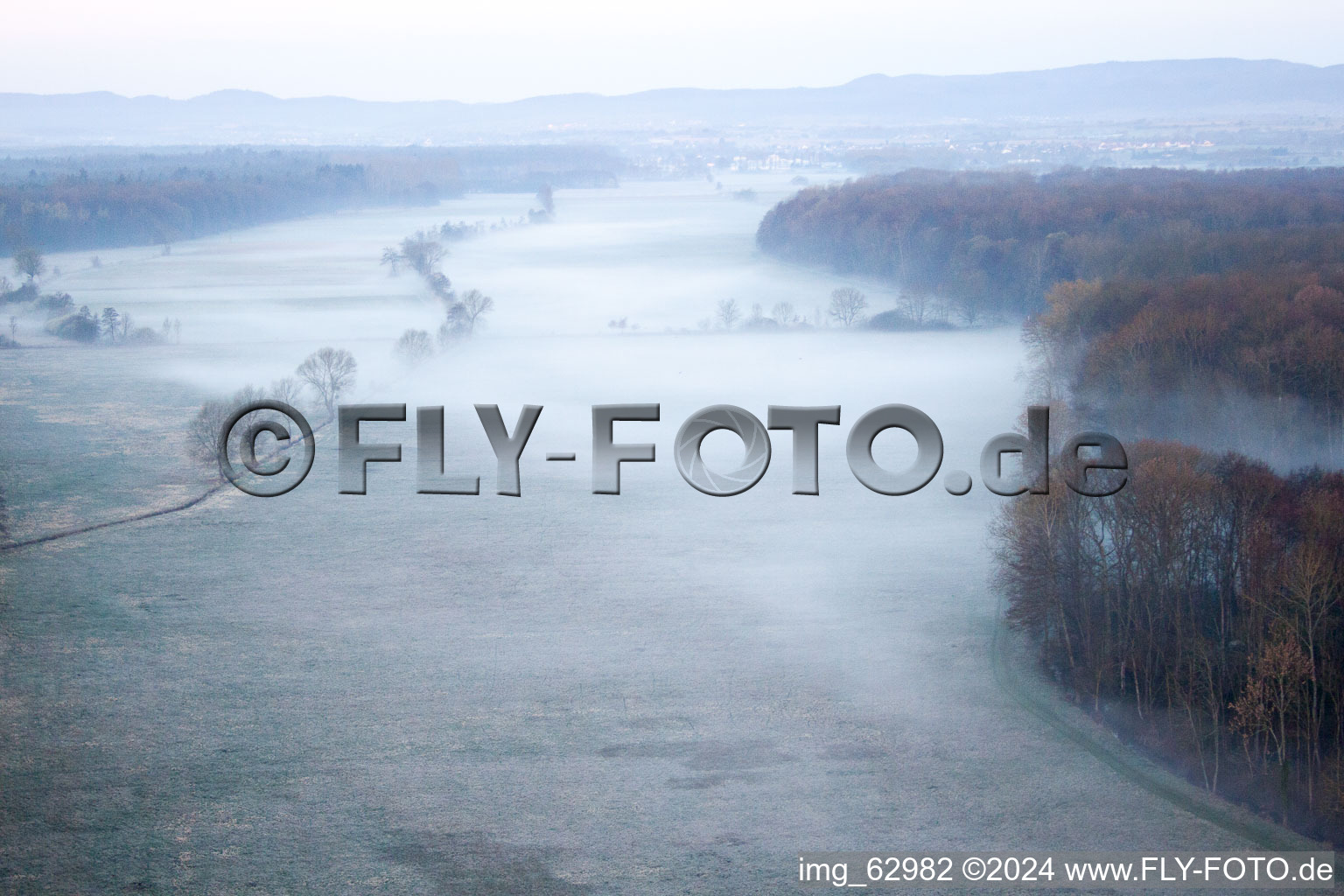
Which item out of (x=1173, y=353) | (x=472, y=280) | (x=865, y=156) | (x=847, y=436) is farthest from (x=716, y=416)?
(x=865, y=156)

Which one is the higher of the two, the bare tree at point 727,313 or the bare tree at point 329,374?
the bare tree at point 727,313

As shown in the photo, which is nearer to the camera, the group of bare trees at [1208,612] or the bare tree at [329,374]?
the group of bare trees at [1208,612]

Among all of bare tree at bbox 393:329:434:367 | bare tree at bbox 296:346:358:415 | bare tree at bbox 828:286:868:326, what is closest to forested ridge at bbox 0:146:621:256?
bare tree at bbox 393:329:434:367

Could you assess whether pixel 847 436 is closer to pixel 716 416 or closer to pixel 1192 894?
pixel 716 416

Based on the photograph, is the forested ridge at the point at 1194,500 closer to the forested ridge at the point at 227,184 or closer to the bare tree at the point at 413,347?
the bare tree at the point at 413,347

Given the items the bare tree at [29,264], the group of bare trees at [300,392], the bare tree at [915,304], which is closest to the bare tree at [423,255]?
the bare tree at [29,264]

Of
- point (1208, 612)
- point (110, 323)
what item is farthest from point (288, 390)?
point (1208, 612)

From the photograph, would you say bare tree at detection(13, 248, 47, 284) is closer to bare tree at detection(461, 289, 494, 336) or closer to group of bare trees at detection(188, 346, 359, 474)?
bare tree at detection(461, 289, 494, 336)
